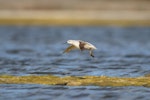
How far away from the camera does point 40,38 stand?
50.9 metres

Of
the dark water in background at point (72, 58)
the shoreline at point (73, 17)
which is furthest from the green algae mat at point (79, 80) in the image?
the shoreline at point (73, 17)

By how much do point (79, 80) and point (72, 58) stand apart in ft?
37.0

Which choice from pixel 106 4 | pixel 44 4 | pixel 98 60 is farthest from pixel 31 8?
pixel 98 60

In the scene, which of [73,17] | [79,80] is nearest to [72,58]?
[79,80]

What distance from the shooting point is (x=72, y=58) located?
34625 millimetres

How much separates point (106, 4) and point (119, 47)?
28.4 m

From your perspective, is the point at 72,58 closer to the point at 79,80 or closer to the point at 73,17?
the point at 79,80

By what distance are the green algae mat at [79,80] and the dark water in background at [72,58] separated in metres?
0.67

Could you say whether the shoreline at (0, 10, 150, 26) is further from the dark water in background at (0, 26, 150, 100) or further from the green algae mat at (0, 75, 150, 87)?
the green algae mat at (0, 75, 150, 87)

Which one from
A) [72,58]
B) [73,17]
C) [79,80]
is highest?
[73,17]

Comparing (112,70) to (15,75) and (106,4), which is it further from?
(106,4)

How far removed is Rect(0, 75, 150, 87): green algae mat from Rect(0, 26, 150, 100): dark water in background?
67cm

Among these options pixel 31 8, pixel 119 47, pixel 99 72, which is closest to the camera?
pixel 99 72

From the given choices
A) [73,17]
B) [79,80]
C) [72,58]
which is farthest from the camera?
[73,17]
